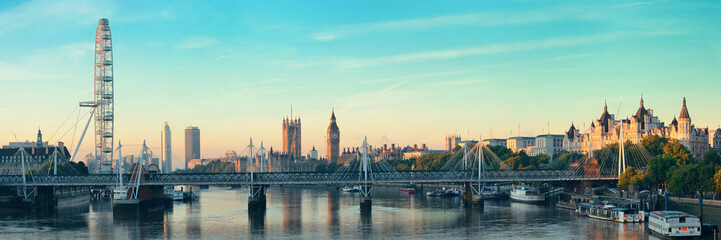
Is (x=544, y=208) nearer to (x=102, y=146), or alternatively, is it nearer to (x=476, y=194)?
(x=476, y=194)

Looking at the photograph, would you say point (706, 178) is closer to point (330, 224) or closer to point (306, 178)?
point (330, 224)

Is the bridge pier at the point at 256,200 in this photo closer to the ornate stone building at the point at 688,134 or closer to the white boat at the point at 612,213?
the white boat at the point at 612,213

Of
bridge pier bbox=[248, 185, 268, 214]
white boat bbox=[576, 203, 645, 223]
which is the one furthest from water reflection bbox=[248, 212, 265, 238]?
white boat bbox=[576, 203, 645, 223]

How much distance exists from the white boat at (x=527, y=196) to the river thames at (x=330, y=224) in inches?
363

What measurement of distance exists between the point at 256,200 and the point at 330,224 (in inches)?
1028

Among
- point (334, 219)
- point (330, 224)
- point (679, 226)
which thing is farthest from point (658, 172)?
point (330, 224)

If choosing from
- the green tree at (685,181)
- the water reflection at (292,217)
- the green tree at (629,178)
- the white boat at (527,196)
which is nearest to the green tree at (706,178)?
the green tree at (685,181)

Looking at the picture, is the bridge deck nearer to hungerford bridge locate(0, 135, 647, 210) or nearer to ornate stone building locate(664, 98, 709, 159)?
hungerford bridge locate(0, 135, 647, 210)

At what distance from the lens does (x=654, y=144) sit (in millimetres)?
164250

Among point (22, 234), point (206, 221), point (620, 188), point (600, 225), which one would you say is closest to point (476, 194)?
point (620, 188)

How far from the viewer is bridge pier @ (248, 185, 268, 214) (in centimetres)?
11784

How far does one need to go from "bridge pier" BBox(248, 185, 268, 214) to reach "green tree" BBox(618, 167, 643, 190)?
178 ft

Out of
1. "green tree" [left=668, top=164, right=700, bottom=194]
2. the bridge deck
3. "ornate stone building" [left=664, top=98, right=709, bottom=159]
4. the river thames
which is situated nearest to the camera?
the river thames

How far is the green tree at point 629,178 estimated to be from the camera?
118 metres
